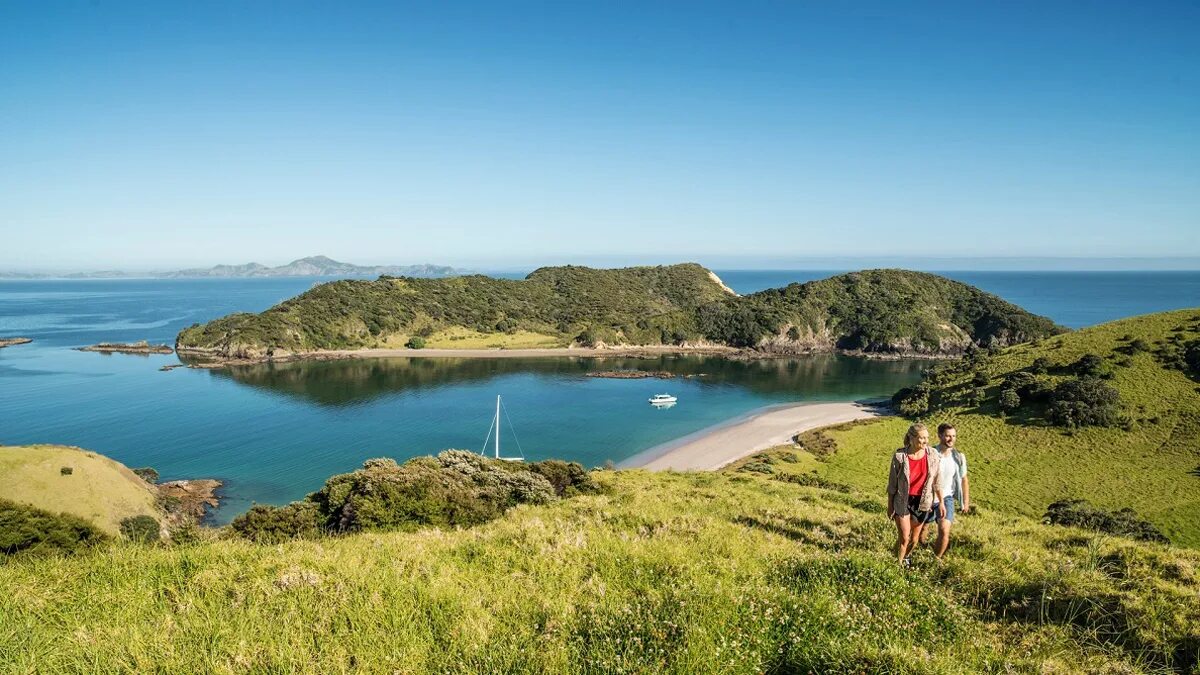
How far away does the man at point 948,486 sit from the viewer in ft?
27.7

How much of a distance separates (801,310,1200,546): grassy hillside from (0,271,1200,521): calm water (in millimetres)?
22902

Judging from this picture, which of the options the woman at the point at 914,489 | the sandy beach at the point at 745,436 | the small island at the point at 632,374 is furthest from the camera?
the small island at the point at 632,374

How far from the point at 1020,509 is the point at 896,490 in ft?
124

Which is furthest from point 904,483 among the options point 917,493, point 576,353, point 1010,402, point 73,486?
point 576,353

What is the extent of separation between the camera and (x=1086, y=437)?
46.9 metres

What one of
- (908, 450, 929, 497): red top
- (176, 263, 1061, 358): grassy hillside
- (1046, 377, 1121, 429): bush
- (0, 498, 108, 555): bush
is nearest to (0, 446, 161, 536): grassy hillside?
(0, 498, 108, 555): bush

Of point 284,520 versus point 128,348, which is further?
point 128,348

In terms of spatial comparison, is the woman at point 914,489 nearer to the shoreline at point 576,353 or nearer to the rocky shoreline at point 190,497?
the rocky shoreline at point 190,497

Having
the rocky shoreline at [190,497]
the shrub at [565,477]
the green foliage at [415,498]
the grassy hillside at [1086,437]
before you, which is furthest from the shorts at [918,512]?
the rocky shoreline at [190,497]

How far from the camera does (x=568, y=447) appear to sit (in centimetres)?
6106

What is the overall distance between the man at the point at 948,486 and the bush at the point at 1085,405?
52.7m

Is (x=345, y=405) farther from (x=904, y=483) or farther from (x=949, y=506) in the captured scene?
(x=904, y=483)

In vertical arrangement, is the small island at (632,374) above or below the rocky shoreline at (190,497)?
above

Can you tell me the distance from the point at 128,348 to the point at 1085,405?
525 ft
